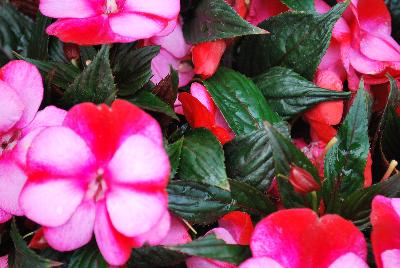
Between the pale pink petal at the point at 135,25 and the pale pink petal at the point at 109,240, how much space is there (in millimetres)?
229

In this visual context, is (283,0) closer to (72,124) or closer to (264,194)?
(264,194)

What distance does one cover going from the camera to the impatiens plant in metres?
0.68

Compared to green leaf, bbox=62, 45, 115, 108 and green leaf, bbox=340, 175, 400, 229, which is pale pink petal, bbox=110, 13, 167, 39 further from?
green leaf, bbox=340, 175, 400, 229

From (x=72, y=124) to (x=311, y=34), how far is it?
426mm

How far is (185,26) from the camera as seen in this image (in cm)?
99

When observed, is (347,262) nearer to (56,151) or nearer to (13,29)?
(56,151)

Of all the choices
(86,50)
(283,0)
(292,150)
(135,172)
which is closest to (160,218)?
(135,172)

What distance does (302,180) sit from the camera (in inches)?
27.9

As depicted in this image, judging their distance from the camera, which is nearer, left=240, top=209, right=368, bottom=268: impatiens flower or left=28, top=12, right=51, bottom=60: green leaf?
left=240, top=209, right=368, bottom=268: impatiens flower

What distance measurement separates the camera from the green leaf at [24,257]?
737mm

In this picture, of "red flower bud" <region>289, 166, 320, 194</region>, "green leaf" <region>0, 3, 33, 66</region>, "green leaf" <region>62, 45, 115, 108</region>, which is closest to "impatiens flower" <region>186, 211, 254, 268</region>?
"red flower bud" <region>289, 166, 320, 194</region>

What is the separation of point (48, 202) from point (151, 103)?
22 cm

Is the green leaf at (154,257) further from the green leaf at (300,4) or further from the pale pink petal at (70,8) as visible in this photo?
the green leaf at (300,4)

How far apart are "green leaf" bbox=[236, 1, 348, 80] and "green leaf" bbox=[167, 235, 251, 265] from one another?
1.12 ft
